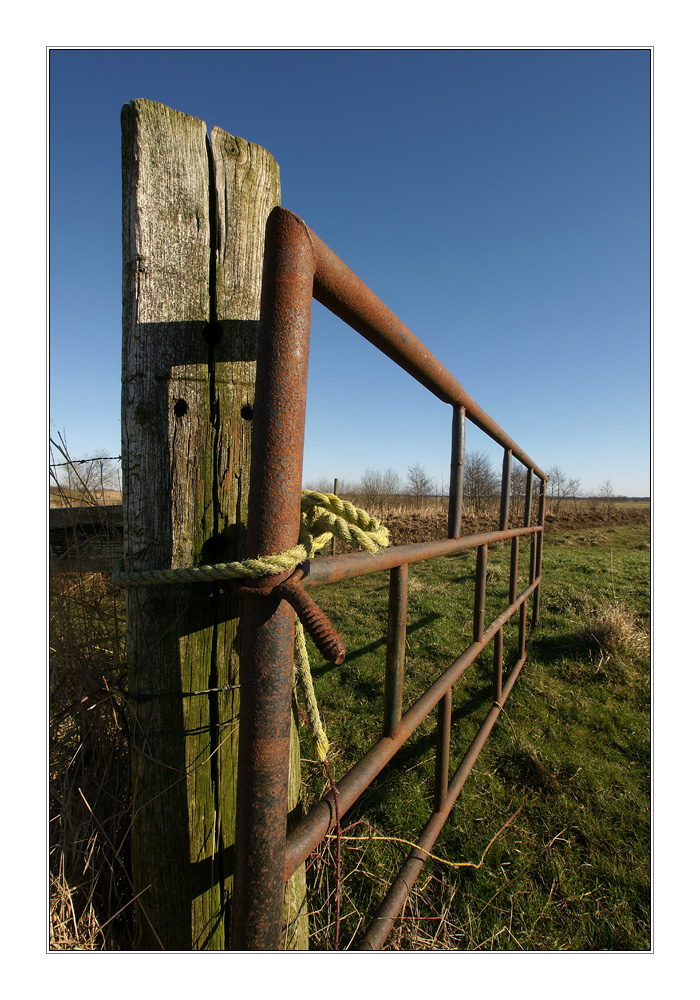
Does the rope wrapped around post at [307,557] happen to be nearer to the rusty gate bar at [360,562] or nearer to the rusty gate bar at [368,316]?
the rusty gate bar at [360,562]

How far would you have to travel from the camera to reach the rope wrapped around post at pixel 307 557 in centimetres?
62

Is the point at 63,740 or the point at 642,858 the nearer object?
the point at 63,740

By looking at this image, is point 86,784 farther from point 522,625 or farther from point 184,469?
point 522,625

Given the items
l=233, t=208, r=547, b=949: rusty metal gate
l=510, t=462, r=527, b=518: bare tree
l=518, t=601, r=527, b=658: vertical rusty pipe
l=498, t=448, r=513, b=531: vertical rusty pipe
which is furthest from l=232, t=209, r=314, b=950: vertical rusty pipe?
l=510, t=462, r=527, b=518: bare tree

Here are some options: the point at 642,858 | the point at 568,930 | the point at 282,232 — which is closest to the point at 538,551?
the point at 642,858

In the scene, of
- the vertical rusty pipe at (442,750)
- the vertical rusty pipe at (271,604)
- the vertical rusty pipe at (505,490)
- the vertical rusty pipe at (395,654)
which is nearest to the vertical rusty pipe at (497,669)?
the vertical rusty pipe at (505,490)

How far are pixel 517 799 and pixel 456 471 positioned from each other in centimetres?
182

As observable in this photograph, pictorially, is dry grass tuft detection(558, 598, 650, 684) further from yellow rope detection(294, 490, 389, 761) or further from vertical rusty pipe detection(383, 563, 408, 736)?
yellow rope detection(294, 490, 389, 761)

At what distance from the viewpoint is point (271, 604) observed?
0.64 m

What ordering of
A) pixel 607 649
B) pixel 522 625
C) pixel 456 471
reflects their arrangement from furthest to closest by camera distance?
1. pixel 607 649
2. pixel 522 625
3. pixel 456 471

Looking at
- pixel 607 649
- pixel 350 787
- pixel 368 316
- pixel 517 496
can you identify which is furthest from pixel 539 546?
pixel 517 496

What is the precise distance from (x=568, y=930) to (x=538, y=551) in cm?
293
